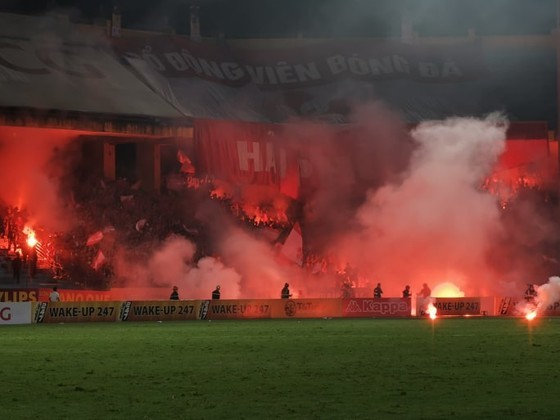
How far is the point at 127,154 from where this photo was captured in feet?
194

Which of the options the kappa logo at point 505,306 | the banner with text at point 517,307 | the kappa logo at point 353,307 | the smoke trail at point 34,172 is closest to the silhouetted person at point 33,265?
the smoke trail at point 34,172

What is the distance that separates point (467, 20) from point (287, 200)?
15253mm

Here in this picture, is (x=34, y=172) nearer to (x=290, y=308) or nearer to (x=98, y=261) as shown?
(x=98, y=261)

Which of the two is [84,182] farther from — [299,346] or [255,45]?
[299,346]

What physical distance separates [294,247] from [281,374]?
36.6 meters

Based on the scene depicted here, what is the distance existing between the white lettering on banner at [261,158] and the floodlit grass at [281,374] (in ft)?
88.5

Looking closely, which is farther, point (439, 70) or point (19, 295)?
point (439, 70)

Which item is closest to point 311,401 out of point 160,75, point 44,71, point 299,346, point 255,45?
point 299,346

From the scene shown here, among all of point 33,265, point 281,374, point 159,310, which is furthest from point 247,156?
point 281,374

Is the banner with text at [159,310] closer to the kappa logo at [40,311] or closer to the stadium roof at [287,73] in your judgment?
the kappa logo at [40,311]

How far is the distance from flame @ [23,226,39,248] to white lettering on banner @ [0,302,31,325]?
10951 millimetres

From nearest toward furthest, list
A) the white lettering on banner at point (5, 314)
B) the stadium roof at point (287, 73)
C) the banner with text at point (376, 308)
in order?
the white lettering on banner at point (5, 314) < the banner with text at point (376, 308) < the stadium roof at point (287, 73)

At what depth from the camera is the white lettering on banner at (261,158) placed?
200 ft

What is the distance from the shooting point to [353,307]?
46.9 metres
